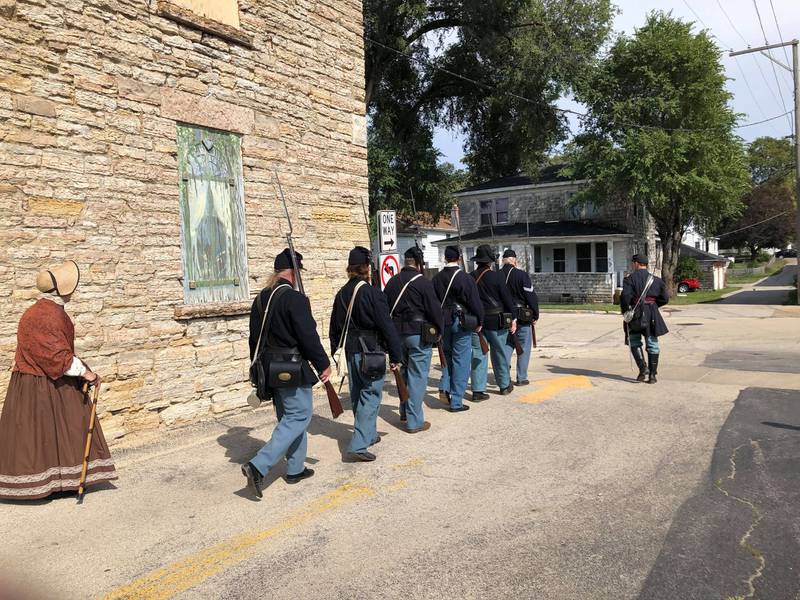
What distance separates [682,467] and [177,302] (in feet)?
18.3

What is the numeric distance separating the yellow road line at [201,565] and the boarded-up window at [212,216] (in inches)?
154

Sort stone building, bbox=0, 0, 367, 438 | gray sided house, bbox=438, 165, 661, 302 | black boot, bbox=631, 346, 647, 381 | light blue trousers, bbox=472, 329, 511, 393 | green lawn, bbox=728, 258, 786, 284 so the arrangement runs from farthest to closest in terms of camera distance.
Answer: green lawn, bbox=728, 258, 786, 284 < gray sided house, bbox=438, 165, 661, 302 < black boot, bbox=631, 346, 647, 381 < light blue trousers, bbox=472, 329, 511, 393 < stone building, bbox=0, 0, 367, 438

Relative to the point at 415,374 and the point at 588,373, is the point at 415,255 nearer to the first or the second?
the point at 415,374

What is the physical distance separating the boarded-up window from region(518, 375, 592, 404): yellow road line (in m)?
4.04

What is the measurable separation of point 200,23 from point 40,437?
17.1 ft

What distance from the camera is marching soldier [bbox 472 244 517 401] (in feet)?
29.2

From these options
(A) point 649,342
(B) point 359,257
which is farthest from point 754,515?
(A) point 649,342

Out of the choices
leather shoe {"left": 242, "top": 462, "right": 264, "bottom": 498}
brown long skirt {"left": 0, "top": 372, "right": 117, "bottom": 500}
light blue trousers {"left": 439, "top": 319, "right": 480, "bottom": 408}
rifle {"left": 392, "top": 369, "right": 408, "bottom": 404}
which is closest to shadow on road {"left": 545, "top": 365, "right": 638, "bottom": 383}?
light blue trousers {"left": 439, "top": 319, "right": 480, "bottom": 408}

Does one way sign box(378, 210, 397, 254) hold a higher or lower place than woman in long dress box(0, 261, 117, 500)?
higher

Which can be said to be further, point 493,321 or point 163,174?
point 493,321

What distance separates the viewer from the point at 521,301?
32.3 ft

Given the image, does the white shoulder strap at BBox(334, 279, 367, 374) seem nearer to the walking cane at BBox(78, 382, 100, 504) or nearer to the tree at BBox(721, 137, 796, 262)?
the walking cane at BBox(78, 382, 100, 504)

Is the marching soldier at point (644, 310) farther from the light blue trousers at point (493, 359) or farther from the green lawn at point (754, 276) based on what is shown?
the green lawn at point (754, 276)

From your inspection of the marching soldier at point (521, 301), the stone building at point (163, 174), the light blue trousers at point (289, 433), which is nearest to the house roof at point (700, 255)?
the marching soldier at point (521, 301)
